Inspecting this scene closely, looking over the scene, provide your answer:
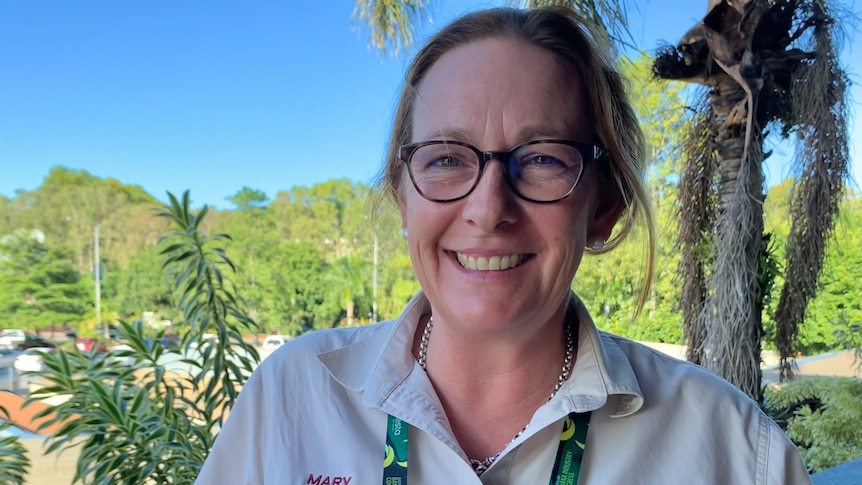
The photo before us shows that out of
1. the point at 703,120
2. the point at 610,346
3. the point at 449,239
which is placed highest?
the point at 703,120

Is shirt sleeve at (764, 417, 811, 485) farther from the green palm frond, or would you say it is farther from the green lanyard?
the green palm frond

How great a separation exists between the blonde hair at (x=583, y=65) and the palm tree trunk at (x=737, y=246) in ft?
5.63

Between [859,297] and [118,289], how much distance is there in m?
4.42

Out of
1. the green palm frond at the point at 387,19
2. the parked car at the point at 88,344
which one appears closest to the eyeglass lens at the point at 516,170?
the green palm frond at the point at 387,19

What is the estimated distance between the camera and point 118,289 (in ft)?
10.2

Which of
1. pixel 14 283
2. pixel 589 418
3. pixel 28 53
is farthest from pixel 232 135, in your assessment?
pixel 589 418

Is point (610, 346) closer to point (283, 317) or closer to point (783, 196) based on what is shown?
point (783, 196)

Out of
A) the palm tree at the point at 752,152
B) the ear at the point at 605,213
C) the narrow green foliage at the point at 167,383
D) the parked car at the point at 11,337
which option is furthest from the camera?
the parked car at the point at 11,337

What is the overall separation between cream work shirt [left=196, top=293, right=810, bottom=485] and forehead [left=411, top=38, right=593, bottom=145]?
379 millimetres

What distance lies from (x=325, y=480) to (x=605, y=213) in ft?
2.08

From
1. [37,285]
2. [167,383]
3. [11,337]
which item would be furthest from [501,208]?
[37,285]

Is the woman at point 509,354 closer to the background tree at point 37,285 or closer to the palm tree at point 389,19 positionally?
the palm tree at point 389,19

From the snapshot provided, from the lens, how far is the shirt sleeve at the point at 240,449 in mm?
852

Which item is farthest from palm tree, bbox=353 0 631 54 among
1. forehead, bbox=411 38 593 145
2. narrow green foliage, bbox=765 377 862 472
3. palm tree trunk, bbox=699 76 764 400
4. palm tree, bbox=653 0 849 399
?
narrow green foliage, bbox=765 377 862 472
